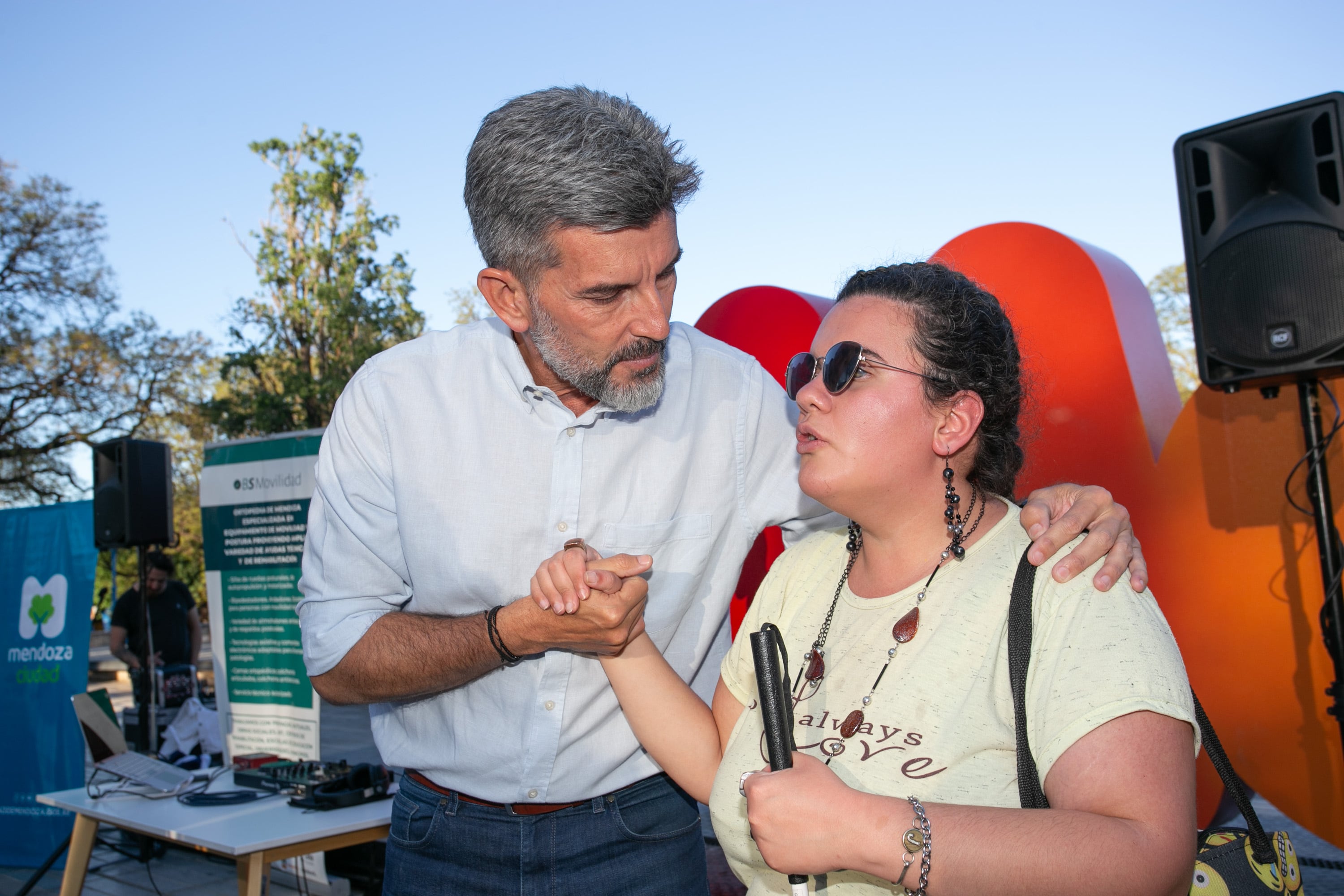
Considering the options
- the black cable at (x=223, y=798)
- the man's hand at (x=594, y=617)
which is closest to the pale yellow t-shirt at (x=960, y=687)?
the man's hand at (x=594, y=617)

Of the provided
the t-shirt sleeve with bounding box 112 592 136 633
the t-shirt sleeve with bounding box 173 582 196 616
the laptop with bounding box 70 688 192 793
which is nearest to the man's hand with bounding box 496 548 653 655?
the laptop with bounding box 70 688 192 793

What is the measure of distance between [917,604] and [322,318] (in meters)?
18.7

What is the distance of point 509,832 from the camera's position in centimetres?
199

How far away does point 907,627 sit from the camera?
1618 mm

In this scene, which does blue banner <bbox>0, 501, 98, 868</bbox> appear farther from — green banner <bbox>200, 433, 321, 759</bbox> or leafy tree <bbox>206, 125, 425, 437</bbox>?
leafy tree <bbox>206, 125, 425, 437</bbox>

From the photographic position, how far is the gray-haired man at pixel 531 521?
196 cm

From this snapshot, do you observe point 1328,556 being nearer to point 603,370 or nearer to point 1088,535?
point 1088,535

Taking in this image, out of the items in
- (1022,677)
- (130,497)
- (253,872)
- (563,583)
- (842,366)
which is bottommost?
(253,872)

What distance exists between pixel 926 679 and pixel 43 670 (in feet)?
24.9

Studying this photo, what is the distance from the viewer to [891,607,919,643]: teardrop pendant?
5.28ft

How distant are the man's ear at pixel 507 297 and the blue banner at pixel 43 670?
6.12 metres

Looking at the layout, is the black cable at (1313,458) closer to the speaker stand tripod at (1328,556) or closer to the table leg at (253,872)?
the speaker stand tripod at (1328,556)

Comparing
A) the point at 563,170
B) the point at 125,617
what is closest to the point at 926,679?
the point at 563,170

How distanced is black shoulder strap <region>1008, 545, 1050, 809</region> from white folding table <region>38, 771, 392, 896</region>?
2.99 m
